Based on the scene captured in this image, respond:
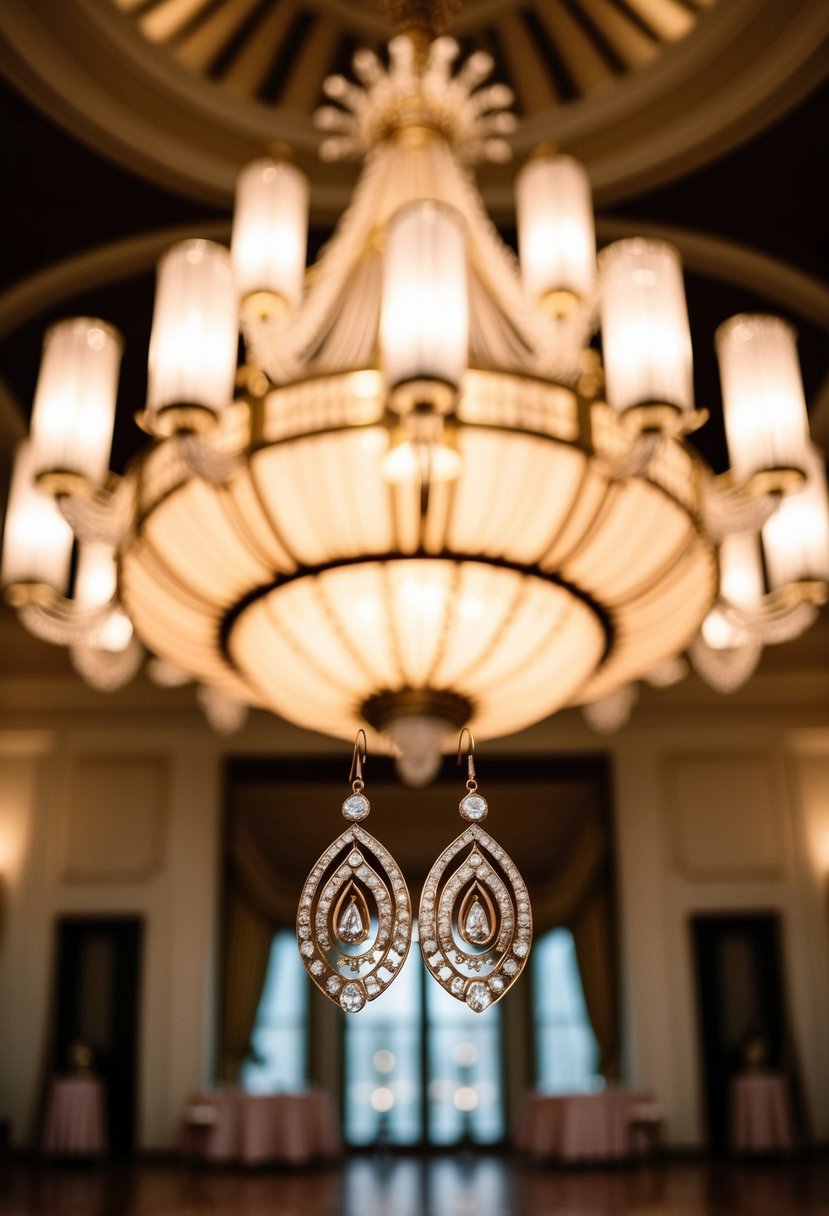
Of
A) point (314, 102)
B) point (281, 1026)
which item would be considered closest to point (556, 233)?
point (314, 102)

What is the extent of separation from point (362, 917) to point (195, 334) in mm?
1610

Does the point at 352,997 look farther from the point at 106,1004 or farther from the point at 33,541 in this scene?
the point at 106,1004

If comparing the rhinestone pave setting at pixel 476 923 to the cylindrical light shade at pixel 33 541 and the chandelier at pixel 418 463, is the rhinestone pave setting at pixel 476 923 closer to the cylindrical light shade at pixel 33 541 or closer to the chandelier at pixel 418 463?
the chandelier at pixel 418 463

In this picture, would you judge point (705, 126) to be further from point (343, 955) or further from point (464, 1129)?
point (464, 1129)

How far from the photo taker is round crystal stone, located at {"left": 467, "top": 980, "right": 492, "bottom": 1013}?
166 cm

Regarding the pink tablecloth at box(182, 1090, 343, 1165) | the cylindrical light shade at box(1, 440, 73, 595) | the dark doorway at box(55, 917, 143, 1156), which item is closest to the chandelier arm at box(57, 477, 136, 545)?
the cylindrical light shade at box(1, 440, 73, 595)

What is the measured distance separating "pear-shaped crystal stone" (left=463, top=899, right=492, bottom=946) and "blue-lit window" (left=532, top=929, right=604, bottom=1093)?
9.49 m

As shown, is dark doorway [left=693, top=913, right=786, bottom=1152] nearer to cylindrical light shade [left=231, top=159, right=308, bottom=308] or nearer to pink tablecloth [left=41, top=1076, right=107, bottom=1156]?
pink tablecloth [left=41, top=1076, right=107, bottom=1156]

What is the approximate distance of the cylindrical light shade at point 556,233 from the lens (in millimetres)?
3348

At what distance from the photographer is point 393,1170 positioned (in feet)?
26.2

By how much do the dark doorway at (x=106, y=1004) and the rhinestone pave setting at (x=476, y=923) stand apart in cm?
729

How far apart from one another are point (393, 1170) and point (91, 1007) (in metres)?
2.39

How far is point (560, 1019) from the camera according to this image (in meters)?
11.2

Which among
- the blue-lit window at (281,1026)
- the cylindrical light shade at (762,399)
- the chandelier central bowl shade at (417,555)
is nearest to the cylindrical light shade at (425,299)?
the chandelier central bowl shade at (417,555)
